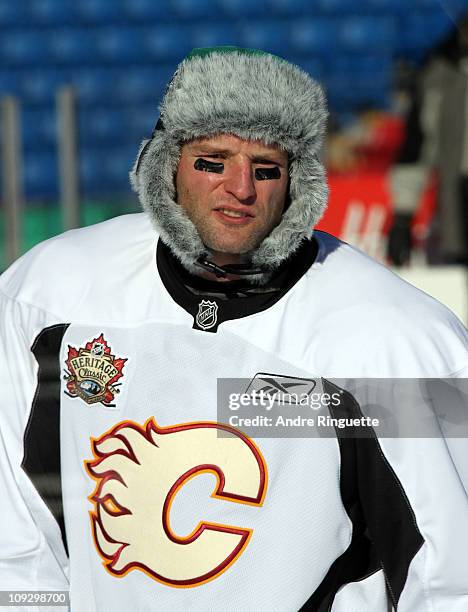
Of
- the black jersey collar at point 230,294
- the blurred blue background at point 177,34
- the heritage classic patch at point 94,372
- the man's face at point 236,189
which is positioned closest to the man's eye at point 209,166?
the man's face at point 236,189

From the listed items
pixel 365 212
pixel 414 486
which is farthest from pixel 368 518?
pixel 365 212

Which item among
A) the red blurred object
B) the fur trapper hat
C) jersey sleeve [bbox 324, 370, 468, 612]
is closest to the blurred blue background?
the red blurred object

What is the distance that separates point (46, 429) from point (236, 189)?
62cm

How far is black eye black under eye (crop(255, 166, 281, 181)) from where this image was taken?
2.04 metres

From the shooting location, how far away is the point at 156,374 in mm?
2098

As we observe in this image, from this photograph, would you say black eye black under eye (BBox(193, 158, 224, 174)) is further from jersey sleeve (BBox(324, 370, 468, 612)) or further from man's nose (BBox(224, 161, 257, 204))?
jersey sleeve (BBox(324, 370, 468, 612))

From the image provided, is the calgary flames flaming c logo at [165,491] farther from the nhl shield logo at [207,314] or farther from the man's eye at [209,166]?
the man's eye at [209,166]

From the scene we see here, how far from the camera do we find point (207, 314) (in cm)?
209

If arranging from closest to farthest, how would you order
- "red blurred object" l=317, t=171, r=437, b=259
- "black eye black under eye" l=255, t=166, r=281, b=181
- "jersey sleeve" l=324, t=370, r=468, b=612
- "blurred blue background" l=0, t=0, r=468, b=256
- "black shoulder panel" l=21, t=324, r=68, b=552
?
"jersey sleeve" l=324, t=370, r=468, b=612
"black eye black under eye" l=255, t=166, r=281, b=181
"black shoulder panel" l=21, t=324, r=68, b=552
"red blurred object" l=317, t=171, r=437, b=259
"blurred blue background" l=0, t=0, r=468, b=256

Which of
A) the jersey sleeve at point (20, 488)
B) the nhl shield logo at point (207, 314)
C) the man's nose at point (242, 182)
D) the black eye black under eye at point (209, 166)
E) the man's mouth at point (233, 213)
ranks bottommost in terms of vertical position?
the jersey sleeve at point (20, 488)

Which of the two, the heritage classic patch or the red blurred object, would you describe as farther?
the red blurred object

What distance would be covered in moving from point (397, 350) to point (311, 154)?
404 millimetres

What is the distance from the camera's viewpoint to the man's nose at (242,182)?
2.00 m

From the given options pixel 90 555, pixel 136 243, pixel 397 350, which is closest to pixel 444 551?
pixel 397 350
